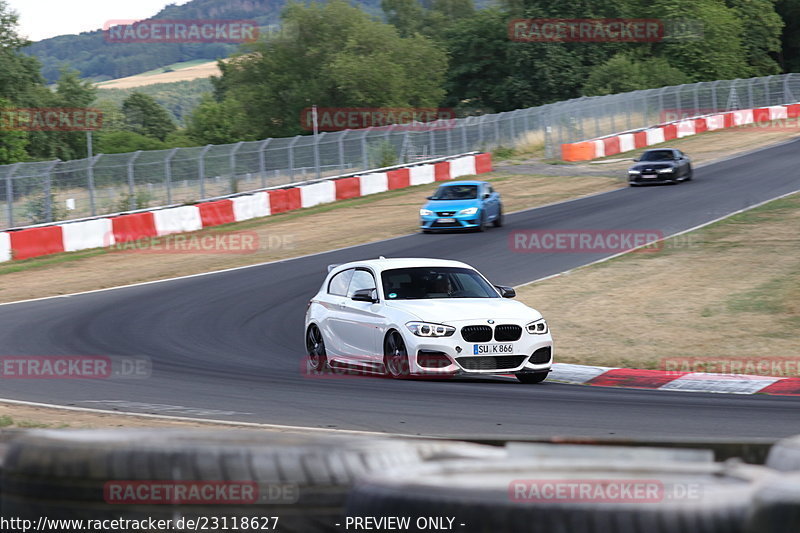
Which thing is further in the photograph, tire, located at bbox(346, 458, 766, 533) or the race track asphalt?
the race track asphalt

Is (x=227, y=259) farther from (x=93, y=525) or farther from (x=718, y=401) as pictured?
(x=93, y=525)

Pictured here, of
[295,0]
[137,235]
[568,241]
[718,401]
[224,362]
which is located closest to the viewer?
[718,401]

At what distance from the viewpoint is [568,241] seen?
82.1ft

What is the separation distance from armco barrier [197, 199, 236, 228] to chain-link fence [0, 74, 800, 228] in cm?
117

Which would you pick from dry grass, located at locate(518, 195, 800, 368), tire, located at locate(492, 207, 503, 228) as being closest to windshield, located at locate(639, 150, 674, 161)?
tire, located at locate(492, 207, 503, 228)

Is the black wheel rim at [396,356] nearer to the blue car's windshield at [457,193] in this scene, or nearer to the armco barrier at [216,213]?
the blue car's windshield at [457,193]

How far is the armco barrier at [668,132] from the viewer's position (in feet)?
157

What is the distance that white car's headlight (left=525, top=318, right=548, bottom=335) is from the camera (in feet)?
38.4

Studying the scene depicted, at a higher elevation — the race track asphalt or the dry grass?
the race track asphalt

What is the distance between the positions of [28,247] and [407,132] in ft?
64.2

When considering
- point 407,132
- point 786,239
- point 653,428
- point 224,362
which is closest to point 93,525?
point 653,428

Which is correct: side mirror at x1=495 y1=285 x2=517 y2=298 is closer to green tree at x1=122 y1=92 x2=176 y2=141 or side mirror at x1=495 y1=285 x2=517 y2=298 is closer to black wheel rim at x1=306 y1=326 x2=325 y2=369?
black wheel rim at x1=306 y1=326 x2=325 y2=369

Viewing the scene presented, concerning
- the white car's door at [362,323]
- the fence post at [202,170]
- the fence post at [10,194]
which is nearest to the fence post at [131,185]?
the fence post at [202,170]

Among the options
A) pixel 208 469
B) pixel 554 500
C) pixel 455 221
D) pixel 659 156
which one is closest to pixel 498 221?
pixel 455 221
